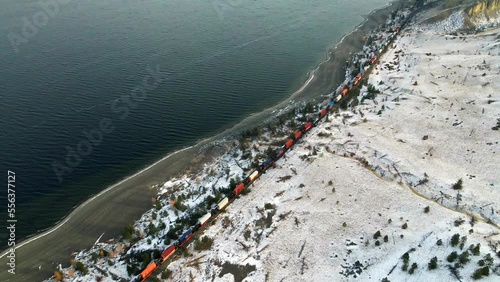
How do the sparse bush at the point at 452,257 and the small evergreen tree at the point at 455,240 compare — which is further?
the small evergreen tree at the point at 455,240

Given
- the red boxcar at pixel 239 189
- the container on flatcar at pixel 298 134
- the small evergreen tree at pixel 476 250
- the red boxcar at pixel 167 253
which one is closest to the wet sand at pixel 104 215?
the red boxcar at pixel 167 253

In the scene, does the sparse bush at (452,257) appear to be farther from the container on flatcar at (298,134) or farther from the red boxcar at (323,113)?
the red boxcar at (323,113)

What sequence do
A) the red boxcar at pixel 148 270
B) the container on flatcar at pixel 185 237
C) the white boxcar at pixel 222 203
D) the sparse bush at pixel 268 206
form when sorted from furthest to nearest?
the white boxcar at pixel 222 203 → the sparse bush at pixel 268 206 → the container on flatcar at pixel 185 237 → the red boxcar at pixel 148 270

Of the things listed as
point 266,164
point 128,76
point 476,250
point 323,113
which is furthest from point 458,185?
point 128,76

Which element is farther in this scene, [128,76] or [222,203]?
[128,76]

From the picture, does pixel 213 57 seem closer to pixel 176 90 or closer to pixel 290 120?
pixel 176 90

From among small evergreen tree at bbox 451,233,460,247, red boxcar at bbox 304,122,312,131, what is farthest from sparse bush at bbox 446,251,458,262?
red boxcar at bbox 304,122,312,131

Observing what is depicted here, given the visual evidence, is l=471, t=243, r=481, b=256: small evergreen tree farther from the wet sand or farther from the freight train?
the wet sand

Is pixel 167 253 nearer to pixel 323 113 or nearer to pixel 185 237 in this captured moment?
pixel 185 237
